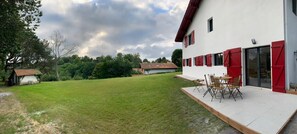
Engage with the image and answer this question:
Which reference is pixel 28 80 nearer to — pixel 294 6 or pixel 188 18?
pixel 188 18

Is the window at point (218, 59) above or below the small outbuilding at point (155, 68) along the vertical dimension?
above

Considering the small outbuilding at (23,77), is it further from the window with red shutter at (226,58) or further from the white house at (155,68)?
the white house at (155,68)

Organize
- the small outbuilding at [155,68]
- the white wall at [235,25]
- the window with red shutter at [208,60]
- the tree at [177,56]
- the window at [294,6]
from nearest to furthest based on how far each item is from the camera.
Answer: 1. the white wall at [235,25]
2. the window at [294,6]
3. the window with red shutter at [208,60]
4. the tree at [177,56]
5. the small outbuilding at [155,68]

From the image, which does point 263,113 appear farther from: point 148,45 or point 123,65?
point 148,45

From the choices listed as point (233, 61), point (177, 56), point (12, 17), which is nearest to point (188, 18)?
point (233, 61)

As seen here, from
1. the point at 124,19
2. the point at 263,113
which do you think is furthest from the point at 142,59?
the point at 263,113

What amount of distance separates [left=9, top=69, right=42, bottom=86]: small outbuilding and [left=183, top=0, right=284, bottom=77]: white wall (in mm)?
24493

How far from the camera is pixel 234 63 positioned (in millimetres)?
10664

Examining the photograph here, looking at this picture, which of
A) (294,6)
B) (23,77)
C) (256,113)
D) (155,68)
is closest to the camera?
(256,113)

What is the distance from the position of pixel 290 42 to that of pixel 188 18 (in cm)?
1111

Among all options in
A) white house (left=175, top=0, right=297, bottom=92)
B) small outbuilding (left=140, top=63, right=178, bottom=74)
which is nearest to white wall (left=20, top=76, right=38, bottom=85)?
white house (left=175, top=0, right=297, bottom=92)

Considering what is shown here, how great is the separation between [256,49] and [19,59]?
33.9 metres

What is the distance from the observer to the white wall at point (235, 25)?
8055 mm

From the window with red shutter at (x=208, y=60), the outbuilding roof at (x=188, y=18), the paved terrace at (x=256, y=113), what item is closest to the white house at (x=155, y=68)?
the outbuilding roof at (x=188, y=18)
